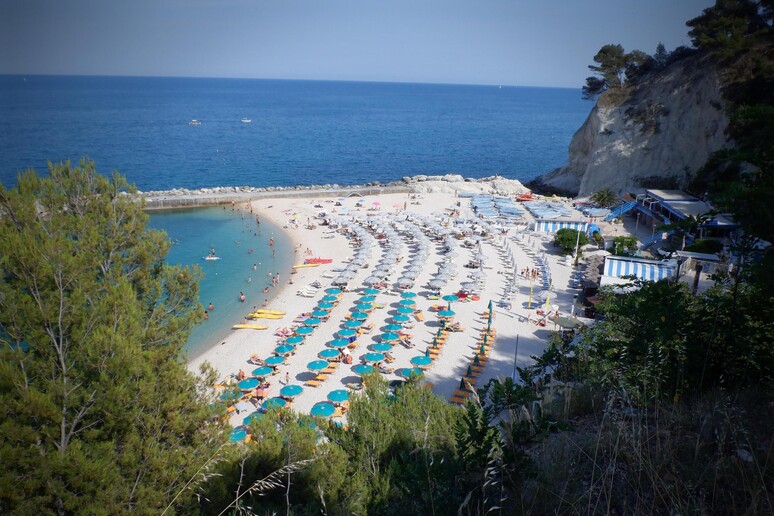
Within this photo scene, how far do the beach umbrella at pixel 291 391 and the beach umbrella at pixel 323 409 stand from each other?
3.79 feet

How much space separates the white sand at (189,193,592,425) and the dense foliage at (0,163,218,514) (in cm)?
741

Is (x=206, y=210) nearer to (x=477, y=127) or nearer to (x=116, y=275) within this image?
(x=116, y=275)

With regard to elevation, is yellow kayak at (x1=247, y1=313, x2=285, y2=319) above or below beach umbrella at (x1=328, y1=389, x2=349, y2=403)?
below

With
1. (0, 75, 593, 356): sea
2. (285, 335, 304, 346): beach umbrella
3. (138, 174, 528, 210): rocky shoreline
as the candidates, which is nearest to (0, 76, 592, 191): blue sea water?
(0, 75, 593, 356): sea

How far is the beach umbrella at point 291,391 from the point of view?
14.3 meters

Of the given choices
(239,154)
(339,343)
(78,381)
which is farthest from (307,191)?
(78,381)

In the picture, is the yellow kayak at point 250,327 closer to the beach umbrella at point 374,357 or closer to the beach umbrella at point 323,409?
the beach umbrella at point 374,357

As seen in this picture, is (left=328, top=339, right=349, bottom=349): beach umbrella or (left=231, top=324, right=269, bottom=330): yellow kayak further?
(left=231, top=324, right=269, bottom=330): yellow kayak

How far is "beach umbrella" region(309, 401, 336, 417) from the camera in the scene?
43.3 feet

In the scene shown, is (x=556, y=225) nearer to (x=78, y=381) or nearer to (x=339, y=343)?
(x=339, y=343)

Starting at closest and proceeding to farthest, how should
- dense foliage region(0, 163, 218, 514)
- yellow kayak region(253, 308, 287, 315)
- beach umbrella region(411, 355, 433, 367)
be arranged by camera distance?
1. dense foliage region(0, 163, 218, 514)
2. beach umbrella region(411, 355, 433, 367)
3. yellow kayak region(253, 308, 287, 315)

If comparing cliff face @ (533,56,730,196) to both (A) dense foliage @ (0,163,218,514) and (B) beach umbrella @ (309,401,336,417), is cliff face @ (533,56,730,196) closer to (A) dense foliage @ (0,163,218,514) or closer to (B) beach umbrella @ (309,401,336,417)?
(B) beach umbrella @ (309,401,336,417)

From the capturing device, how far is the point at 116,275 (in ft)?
26.3

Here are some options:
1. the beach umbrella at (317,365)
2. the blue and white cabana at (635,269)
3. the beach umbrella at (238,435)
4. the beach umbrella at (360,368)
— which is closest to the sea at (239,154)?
the beach umbrella at (317,365)
